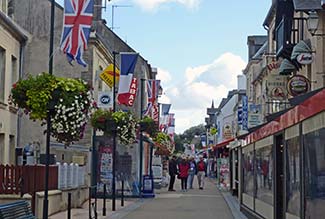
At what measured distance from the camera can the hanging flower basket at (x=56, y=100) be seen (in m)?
15.9

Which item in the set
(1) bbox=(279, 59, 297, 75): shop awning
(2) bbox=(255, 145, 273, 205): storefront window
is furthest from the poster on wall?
(2) bbox=(255, 145, 273, 205): storefront window

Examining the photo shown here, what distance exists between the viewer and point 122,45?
54.3 meters

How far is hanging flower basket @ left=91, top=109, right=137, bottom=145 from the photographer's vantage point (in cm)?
2894

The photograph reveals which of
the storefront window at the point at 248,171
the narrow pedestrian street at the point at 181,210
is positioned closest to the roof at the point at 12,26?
the narrow pedestrian street at the point at 181,210

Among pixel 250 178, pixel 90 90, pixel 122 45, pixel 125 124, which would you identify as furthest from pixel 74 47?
pixel 122 45

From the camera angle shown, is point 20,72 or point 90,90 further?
point 20,72

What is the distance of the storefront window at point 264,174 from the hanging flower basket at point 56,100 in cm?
439

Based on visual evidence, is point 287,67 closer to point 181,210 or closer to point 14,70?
point 181,210

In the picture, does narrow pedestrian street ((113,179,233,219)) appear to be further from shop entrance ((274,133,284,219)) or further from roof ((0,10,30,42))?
roof ((0,10,30,42))

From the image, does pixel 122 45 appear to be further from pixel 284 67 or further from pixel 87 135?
pixel 284 67

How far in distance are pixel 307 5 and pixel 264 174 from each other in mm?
6729

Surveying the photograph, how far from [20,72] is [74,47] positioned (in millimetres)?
10802

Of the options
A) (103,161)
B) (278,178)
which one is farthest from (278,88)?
(278,178)

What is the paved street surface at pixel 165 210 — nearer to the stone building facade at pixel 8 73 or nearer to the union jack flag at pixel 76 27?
the stone building facade at pixel 8 73
